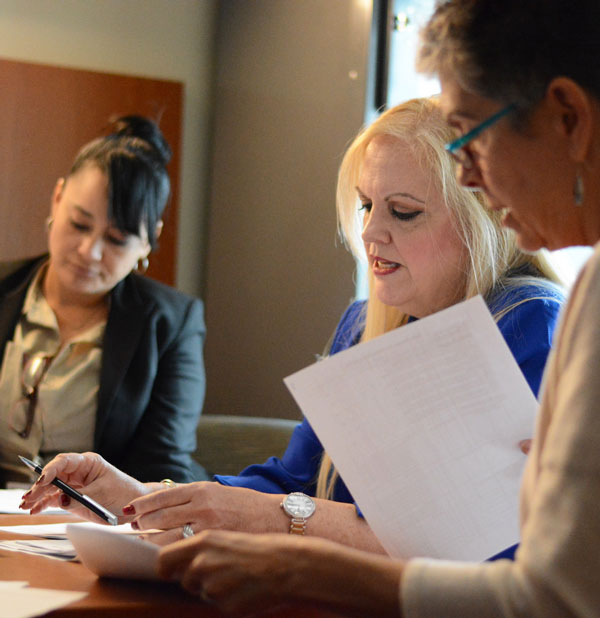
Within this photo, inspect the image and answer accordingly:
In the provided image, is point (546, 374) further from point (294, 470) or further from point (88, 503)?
point (294, 470)


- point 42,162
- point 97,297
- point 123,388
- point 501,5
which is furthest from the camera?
point 42,162

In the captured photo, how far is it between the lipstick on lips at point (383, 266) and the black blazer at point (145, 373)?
911 mm

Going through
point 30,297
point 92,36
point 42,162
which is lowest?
point 30,297

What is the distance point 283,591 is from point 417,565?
0.11 meters

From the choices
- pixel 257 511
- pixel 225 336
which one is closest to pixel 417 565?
pixel 257 511

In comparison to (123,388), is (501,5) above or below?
above

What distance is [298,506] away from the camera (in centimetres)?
131

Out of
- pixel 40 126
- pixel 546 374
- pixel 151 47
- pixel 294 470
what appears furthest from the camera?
pixel 151 47

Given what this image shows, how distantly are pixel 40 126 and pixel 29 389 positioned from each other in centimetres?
140

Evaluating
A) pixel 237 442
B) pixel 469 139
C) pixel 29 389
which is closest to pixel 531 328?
pixel 469 139

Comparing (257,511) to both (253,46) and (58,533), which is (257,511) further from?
(253,46)

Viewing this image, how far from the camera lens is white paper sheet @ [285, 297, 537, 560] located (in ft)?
3.13

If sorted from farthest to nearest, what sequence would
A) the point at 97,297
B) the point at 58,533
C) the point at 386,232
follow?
1. the point at 97,297
2. the point at 386,232
3. the point at 58,533

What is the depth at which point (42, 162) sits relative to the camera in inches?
128
